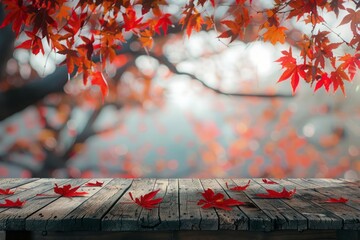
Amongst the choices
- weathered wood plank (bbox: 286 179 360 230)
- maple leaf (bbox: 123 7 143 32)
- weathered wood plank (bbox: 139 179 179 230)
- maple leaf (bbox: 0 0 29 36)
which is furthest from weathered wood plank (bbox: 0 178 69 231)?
weathered wood plank (bbox: 286 179 360 230)

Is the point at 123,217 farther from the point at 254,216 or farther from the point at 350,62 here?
the point at 350,62

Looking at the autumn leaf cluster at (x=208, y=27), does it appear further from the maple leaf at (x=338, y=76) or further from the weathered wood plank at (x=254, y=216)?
the weathered wood plank at (x=254, y=216)

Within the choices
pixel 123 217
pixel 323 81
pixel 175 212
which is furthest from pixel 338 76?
pixel 123 217

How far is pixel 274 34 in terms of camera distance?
9.64 ft

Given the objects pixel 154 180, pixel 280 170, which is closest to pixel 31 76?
pixel 154 180

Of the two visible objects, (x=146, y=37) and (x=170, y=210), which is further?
(x=146, y=37)

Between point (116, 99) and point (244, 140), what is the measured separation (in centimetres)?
930

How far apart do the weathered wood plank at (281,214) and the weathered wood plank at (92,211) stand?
86 centimetres

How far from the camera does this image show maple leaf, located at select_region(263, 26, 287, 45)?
116 inches

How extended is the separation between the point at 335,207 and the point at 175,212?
0.95 meters

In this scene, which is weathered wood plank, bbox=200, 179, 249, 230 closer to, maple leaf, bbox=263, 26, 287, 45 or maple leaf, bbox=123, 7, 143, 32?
maple leaf, bbox=263, 26, 287, 45

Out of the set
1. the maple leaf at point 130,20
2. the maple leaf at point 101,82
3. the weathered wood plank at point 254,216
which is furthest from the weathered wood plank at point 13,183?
the weathered wood plank at point 254,216

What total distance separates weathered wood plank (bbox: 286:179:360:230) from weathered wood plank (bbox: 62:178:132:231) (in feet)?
3.99

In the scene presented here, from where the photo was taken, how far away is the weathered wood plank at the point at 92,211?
2.17 m
